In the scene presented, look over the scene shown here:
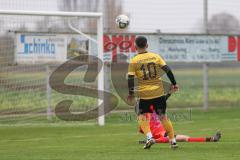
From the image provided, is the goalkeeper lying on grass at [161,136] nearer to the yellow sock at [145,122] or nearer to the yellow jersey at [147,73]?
the yellow sock at [145,122]

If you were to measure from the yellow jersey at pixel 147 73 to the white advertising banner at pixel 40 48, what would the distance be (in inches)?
336

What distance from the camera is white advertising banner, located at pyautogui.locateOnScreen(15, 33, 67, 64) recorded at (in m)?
21.5

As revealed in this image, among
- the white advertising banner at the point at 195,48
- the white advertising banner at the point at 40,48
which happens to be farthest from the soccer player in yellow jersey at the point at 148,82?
the white advertising banner at the point at 195,48

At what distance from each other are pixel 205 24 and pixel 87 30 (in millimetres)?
4933

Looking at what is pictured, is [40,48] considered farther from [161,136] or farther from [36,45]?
[161,136]

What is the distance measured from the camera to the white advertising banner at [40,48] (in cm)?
2150

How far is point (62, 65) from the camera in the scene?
22.4m

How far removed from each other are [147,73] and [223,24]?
14.4m

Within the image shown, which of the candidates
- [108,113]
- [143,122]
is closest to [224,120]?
[108,113]

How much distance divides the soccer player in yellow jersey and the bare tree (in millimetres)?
13056

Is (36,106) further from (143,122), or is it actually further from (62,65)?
(143,122)

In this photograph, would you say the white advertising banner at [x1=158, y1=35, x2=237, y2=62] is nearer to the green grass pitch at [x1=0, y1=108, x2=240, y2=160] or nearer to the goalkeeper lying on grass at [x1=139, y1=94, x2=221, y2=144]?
the green grass pitch at [x1=0, y1=108, x2=240, y2=160]

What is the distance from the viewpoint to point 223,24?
2733 cm

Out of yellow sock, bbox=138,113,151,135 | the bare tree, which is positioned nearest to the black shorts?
yellow sock, bbox=138,113,151,135
